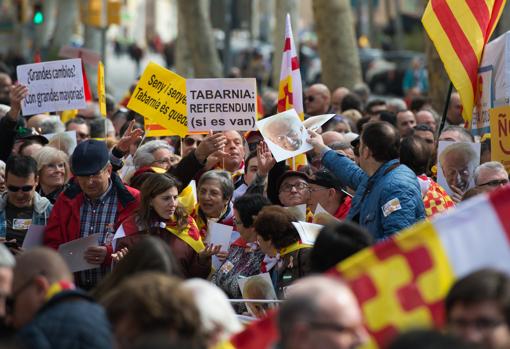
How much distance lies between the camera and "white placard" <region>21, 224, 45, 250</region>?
361 inches

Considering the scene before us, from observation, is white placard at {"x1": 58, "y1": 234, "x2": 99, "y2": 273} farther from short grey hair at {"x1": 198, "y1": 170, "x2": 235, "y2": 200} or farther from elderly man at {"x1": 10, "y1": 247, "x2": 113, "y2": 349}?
elderly man at {"x1": 10, "y1": 247, "x2": 113, "y2": 349}

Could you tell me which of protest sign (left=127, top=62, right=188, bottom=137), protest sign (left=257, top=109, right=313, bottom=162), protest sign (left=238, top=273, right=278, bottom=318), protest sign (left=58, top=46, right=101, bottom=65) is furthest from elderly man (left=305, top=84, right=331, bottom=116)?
protest sign (left=238, top=273, right=278, bottom=318)

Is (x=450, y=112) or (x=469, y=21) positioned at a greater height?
(x=469, y=21)

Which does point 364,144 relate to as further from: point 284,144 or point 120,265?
point 120,265

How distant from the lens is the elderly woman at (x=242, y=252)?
8.76 meters

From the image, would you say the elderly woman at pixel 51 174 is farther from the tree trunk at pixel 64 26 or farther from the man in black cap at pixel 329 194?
the tree trunk at pixel 64 26

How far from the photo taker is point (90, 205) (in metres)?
9.31

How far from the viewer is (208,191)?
10.1 meters

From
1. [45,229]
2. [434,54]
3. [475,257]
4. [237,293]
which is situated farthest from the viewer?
[434,54]

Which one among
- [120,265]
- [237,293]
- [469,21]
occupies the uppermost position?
[469,21]

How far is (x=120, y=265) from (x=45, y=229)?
303 cm

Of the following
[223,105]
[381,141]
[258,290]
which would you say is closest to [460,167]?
[381,141]

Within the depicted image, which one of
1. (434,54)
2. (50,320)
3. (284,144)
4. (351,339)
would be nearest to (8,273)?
(50,320)

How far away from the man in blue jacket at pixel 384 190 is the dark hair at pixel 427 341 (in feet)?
13.7
